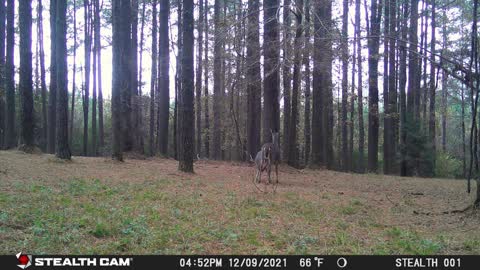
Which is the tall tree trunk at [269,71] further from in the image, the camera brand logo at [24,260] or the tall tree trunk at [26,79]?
the tall tree trunk at [26,79]

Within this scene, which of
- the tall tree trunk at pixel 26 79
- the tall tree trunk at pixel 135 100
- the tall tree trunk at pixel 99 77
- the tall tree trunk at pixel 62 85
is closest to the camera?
the tall tree trunk at pixel 62 85

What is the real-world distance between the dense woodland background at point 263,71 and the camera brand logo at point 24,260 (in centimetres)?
654

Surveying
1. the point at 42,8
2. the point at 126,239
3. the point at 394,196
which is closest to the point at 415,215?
the point at 394,196

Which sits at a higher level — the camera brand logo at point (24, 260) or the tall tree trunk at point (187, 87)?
the tall tree trunk at point (187, 87)

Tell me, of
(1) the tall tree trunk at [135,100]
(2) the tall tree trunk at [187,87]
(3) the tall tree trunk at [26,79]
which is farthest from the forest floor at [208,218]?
(1) the tall tree trunk at [135,100]

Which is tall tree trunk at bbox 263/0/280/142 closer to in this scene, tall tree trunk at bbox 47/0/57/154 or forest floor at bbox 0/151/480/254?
forest floor at bbox 0/151/480/254

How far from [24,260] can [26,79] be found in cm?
1365

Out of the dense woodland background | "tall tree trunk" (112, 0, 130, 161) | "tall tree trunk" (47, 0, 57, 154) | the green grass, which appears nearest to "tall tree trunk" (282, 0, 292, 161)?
the dense woodland background

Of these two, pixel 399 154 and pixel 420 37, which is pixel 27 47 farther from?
pixel 420 37

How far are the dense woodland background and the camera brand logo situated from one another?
6542 mm

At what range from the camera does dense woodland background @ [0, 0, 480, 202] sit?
36.7 ft

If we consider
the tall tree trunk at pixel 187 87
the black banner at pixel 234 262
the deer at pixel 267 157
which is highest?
the tall tree trunk at pixel 187 87

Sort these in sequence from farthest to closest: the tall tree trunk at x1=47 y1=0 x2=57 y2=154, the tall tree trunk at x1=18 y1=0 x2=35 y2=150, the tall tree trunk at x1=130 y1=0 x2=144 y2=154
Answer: the tall tree trunk at x1=47 y1=0 x2=57 y2=154
the tall tree trunk at x1=130 y1=0 x2=144 y2=154
the tall tree trunk at x1=18 y1=0 x2=35 y2=150

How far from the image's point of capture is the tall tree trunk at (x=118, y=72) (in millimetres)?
14519
